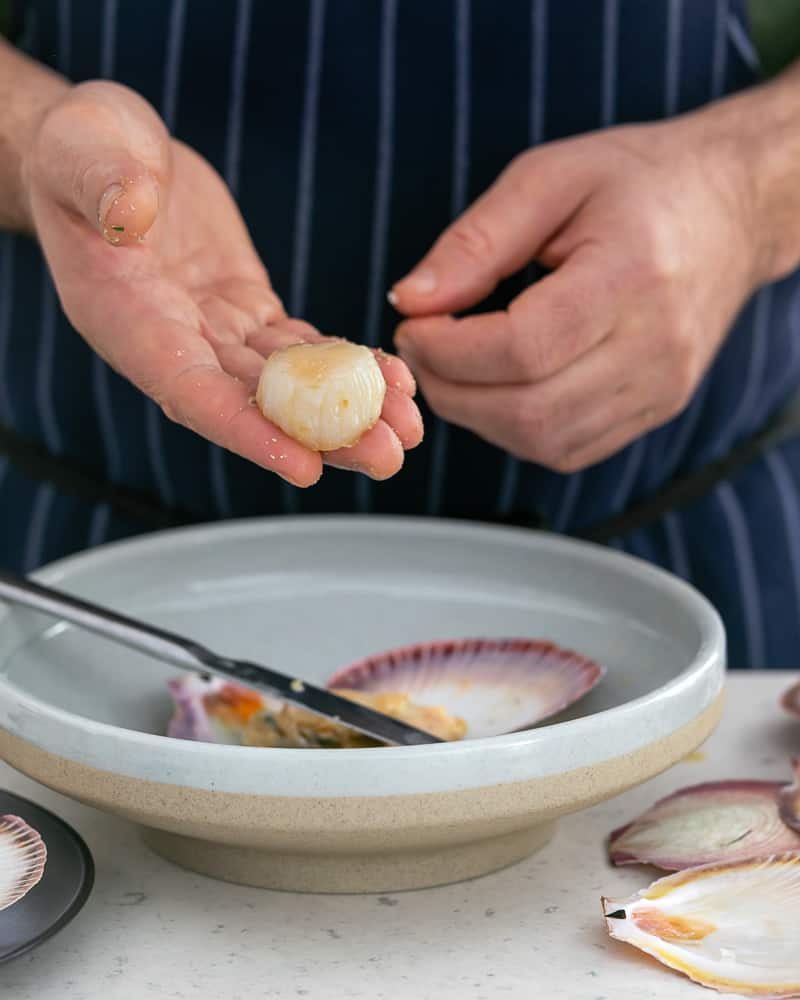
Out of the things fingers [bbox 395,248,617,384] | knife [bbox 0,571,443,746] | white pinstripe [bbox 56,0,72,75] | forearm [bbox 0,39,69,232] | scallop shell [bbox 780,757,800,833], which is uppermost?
white pinstripe [bbox 56,0,72,75]

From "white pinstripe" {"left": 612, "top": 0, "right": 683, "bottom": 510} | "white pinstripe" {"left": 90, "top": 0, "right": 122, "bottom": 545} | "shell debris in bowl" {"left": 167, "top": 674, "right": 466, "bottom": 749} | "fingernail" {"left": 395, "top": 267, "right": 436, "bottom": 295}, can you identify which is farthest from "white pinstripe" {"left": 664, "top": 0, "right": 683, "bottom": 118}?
"shell debris in bowl" {"left": 167, "top": 674, "right": 466, "bottom": 749}

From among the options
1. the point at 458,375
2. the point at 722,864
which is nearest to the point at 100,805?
the point at 722,864

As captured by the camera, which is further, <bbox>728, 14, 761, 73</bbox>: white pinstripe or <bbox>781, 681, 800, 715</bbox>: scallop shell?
<bbox>728, 14, 761, 73</bbox>: white pinstripe

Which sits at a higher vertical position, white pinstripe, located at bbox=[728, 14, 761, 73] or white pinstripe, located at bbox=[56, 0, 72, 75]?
white pinstripe, located at bbox=[728, 14, 761, 73]

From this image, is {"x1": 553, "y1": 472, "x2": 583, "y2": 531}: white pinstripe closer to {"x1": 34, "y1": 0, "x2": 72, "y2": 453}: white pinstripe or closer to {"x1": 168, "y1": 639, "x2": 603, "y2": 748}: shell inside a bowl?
{"x1": 168, "y1": 639, "x2": 603, "y2": 748}: shell inside a bowl

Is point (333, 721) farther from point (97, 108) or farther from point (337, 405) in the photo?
point (97, 108)

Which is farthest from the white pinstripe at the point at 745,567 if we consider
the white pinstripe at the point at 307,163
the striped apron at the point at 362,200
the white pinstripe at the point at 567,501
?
the white pinstripe at the point at 307,163

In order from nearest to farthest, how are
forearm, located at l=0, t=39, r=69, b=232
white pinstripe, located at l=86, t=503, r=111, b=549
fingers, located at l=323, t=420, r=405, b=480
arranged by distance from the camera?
fingers, located at l=323, t=420, r=405, b=480 → forearm, located at l=0, t=39, r=69, b=232 → white pinstripe, located at l=86, t=503, r=111, b=549
